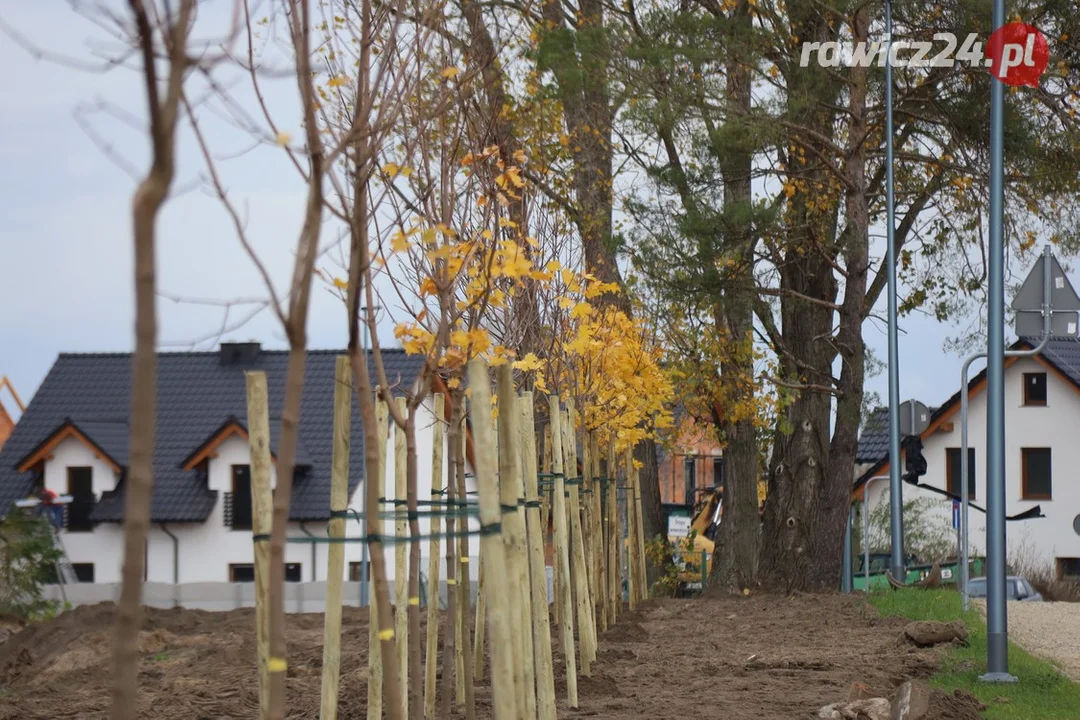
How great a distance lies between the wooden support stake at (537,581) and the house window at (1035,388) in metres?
40.7

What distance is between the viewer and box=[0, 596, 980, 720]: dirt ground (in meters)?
9.41

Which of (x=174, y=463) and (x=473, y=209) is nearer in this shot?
(x=473, y=209)

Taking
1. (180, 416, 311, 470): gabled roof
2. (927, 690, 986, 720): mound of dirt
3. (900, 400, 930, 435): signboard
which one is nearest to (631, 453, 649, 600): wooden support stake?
(900, 400, 930, 435): signboard

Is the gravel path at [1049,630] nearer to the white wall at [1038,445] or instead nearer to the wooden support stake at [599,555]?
the wooden support stake at [599,555]

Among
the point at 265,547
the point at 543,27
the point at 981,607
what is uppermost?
the point at 543,27

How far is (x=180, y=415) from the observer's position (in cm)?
4488

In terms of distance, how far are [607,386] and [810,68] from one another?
5786 mm

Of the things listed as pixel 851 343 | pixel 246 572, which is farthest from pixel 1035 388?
pixel 851 343

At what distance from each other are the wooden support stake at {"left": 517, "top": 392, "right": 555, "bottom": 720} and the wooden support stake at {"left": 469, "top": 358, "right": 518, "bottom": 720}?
2.48 metres

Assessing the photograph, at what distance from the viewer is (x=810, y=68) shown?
18.5 metres

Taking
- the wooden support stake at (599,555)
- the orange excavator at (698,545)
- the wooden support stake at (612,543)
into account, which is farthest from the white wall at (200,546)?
the wooden support stake at (599,555)

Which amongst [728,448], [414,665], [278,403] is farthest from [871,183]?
[278,403]

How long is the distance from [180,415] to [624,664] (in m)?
35.3

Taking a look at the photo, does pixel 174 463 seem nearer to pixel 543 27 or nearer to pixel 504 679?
pixel 543 27
